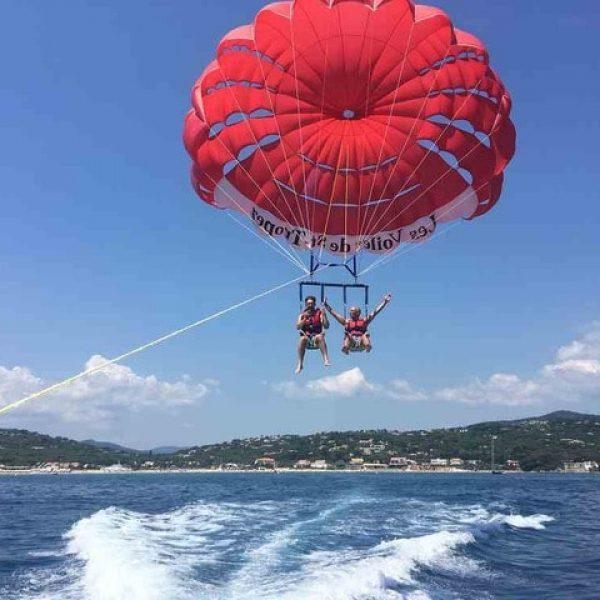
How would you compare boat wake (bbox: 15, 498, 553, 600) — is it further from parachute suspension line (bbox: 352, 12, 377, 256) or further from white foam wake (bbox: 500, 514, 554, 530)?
parachute suspension line (bbox: 352, 12, 377, 256)

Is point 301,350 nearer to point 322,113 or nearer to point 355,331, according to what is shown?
point 355,331

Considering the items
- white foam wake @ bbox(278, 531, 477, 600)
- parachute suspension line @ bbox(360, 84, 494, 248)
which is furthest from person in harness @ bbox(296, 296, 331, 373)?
white foam wake @ bbox(278, 531, 477, 600)

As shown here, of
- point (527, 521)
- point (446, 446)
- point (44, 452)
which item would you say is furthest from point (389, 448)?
point (527, 521)

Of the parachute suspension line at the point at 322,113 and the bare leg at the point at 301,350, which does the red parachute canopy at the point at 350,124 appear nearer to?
the parachute suspension line at the point at 322,113

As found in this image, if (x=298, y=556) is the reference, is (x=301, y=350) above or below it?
above

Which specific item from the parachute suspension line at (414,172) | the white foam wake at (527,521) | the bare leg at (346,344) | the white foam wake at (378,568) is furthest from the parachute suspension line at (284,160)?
the white foam wake at (527,521)

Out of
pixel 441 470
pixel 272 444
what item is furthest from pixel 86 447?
pixel 441 470
